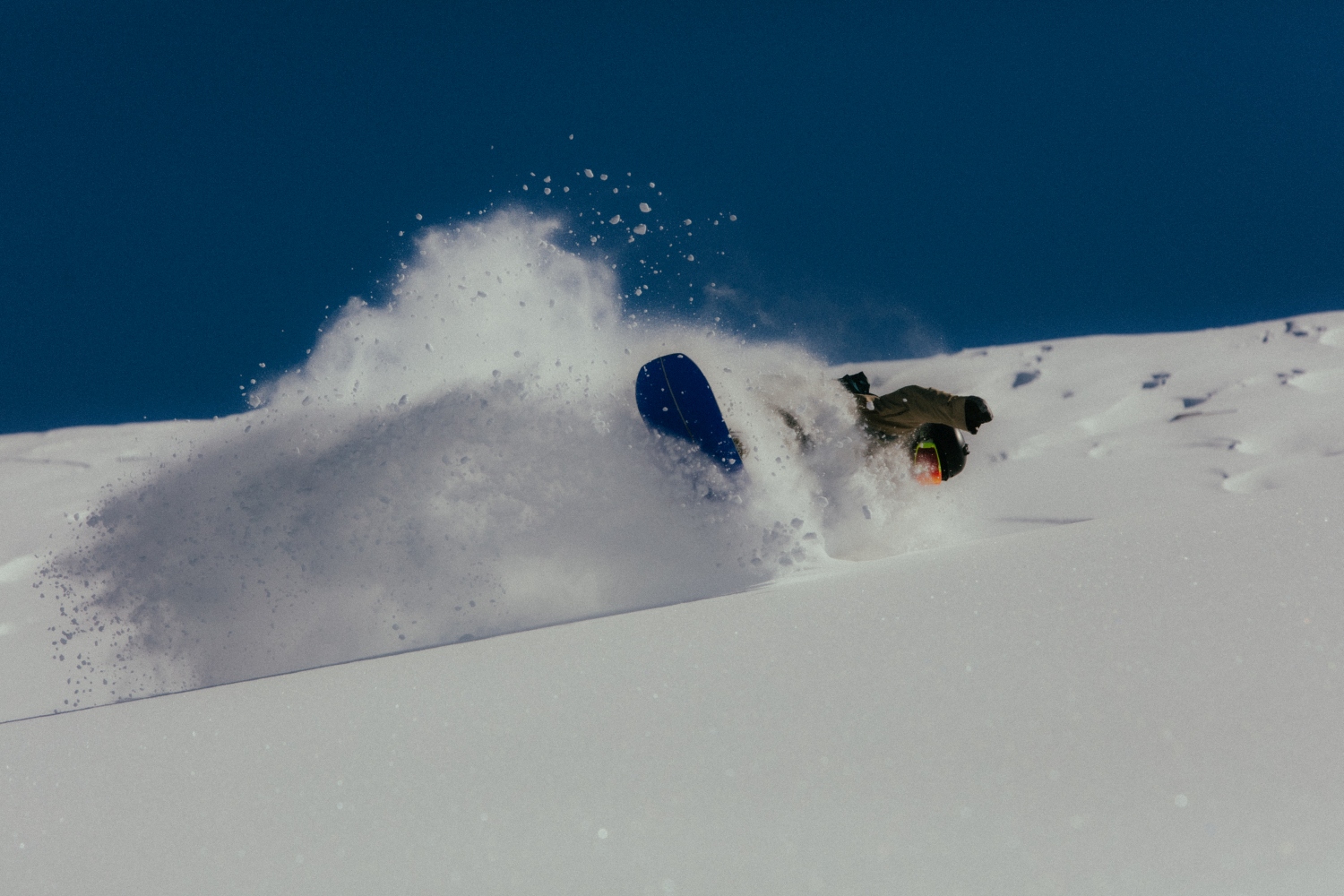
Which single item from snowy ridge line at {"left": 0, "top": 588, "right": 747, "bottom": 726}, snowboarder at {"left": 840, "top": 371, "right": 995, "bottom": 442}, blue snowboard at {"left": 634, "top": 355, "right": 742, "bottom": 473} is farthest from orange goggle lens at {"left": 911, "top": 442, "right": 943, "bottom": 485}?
snowy ridge line at {"left": 0, "top": 588, "right": 747, "bottom": 726}

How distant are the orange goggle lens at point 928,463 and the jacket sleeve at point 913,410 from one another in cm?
11

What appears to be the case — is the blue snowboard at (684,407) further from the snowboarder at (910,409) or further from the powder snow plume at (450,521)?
the snowboarder at (910,409)

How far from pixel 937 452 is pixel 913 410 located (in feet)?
1.13

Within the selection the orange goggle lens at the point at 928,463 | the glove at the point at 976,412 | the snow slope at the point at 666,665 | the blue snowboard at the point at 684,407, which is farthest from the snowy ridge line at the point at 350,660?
the orange goggle lens at the point at 928,463

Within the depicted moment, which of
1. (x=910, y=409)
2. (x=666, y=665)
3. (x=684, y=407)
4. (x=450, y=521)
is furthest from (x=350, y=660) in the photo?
(x=910, y=409)

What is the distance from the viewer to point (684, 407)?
3.64m

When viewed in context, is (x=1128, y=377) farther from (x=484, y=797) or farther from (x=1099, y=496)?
(x=484, y=797)

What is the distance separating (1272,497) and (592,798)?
3.02 m

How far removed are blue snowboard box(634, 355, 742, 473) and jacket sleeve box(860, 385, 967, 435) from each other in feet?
2.47

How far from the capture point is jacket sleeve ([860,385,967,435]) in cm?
318

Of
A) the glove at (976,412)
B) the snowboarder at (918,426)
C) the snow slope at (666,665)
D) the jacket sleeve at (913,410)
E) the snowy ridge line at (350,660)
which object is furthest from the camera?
the snowboarder at (918,426)

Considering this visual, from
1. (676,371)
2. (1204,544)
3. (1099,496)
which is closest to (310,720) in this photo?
(676,371)

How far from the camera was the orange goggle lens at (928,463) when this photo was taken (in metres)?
3.62

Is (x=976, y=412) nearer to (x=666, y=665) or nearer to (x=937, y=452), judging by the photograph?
(x=937, y=452)
